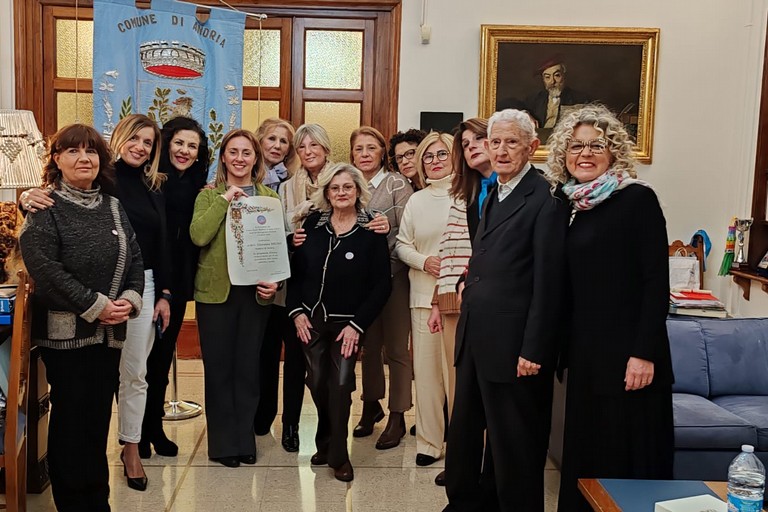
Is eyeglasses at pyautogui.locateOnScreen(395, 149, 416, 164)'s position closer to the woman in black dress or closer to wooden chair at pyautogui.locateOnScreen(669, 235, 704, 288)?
the woman in black dress

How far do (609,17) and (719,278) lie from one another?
206 centimetres

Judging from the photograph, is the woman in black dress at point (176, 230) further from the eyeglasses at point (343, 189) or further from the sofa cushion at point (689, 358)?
the sofa cushion at point (689, 358)

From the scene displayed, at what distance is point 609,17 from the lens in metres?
5.30

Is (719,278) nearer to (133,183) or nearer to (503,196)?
(503,196)

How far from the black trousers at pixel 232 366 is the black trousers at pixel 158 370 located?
0.11 m

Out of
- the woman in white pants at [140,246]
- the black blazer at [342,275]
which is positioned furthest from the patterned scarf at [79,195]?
the black blazer at [342,275]

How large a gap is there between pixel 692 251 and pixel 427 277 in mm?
2745

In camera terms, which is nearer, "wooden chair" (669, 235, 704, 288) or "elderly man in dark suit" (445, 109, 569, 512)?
"elderly man in dark suit" (445, 109, 569, 512)

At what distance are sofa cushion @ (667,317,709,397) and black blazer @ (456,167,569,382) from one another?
4.77ft

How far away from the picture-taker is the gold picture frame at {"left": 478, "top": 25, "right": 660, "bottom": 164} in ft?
17.3

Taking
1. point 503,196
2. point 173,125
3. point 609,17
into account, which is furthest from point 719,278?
point 173,125

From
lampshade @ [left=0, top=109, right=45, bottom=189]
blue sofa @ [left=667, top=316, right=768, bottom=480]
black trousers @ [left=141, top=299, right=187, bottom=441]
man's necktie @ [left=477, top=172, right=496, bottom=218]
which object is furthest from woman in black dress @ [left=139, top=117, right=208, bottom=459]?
blue sofa @ [left=667, top=316, right=768, bottom=480]

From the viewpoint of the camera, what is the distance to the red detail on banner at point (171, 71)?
15.4 feet

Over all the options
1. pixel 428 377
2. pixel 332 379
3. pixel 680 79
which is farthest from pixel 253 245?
pixel 680 79
